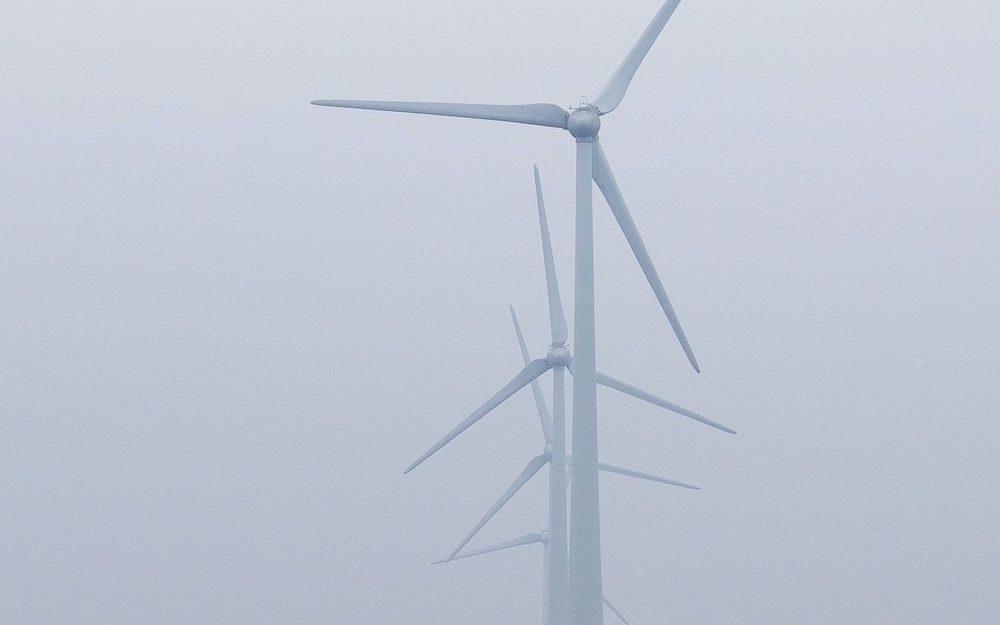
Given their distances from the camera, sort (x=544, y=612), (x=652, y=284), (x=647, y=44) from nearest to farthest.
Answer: (x=652, y=284) < (x=647, y=44) < (x=544, y=612)

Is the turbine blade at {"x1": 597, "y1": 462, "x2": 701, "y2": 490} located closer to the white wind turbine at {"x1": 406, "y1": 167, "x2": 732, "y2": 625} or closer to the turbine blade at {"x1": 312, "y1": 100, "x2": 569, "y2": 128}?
the white wind turbine at {"x1": 406, "y1": 167, "x2": 732, "y2": 625}

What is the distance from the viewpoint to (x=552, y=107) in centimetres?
3844

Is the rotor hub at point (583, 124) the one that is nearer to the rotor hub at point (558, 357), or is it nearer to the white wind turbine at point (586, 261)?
the white wind turbine at point (586, 261)

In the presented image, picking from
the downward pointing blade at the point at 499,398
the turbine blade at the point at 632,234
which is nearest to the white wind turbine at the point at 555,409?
the downward pointing blade at the point at 499,398

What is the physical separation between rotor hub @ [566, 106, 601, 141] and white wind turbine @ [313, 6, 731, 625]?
0.10ft

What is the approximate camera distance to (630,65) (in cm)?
4041

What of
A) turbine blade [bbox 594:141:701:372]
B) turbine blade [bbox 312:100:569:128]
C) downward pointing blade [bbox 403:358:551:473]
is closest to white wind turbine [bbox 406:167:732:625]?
downward pointing blade [bbox 403:358:551:473]

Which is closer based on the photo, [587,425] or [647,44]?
[587,425]

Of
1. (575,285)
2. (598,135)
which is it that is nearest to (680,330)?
(575,285)

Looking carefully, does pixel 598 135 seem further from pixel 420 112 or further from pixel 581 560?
pixel 581 560

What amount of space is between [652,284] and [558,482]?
17.2 metres

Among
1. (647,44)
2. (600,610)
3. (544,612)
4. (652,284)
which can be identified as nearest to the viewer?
(600,610)

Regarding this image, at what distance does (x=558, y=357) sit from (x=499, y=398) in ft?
19.0

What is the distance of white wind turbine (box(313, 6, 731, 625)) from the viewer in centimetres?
3559
